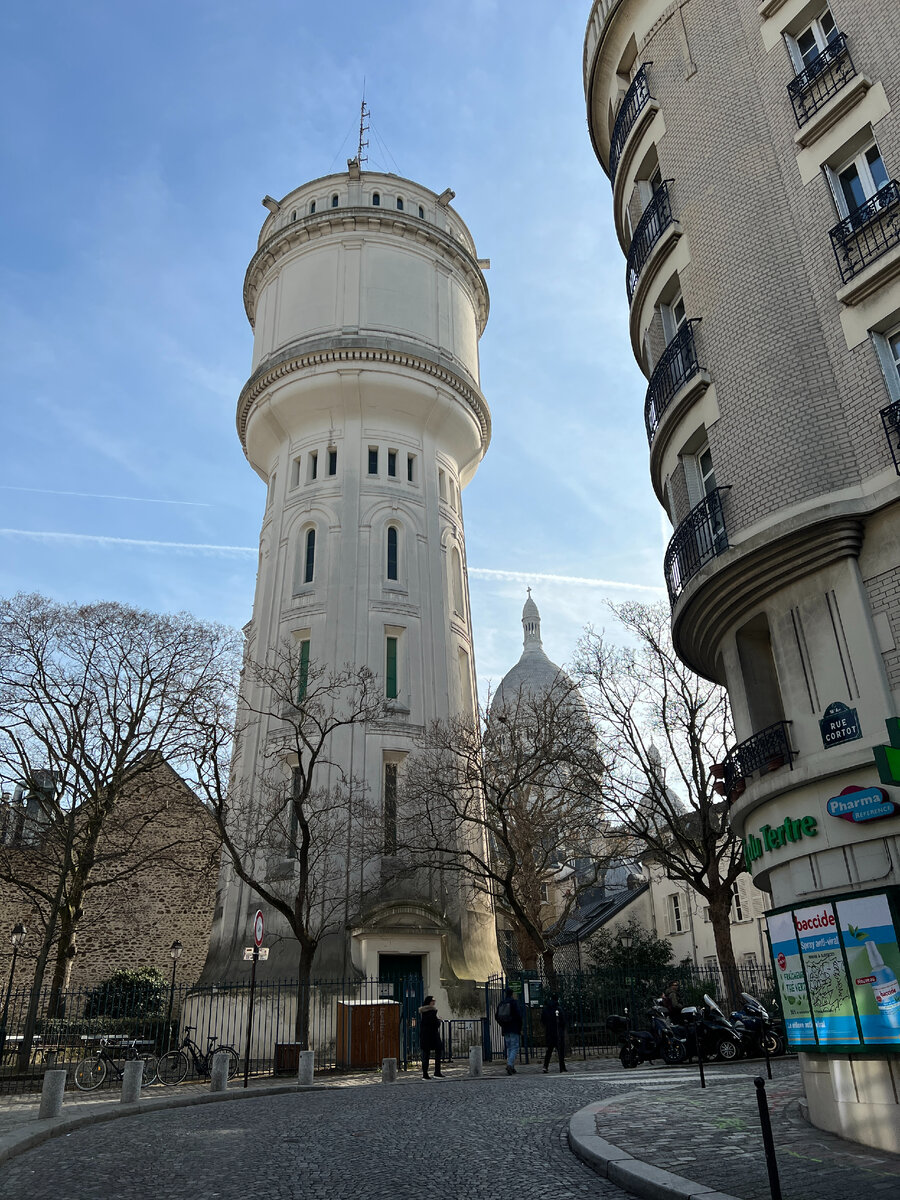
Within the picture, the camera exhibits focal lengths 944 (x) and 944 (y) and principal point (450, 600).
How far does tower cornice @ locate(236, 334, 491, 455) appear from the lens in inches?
1422

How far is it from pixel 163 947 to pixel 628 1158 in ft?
110

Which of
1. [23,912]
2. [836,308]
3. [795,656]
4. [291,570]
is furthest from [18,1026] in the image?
[836,308]

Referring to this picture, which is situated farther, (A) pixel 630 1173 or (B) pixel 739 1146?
(B) pixel 739 1146

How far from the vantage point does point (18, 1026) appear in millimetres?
27438

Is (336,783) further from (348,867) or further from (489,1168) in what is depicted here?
(489,1168)

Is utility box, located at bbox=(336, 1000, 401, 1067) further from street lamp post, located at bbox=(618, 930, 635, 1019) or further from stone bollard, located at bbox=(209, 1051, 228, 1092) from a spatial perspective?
street lamp post, located at bbox=(618, 930, 635, 1019)

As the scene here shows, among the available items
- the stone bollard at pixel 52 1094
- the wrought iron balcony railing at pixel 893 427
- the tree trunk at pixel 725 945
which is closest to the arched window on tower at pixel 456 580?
the tree trunk at pixel 725 945

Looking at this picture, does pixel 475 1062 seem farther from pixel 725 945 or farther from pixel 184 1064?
pixel 725 945

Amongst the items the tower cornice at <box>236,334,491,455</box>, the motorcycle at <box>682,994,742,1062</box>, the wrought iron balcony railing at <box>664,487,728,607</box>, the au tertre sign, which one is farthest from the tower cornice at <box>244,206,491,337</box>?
the au tertre sign

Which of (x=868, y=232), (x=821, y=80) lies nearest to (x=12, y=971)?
(x=868, y=232)

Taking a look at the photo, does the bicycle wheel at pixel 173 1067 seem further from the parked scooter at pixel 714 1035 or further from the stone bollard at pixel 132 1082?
the parked scooter at pixel 714 1035

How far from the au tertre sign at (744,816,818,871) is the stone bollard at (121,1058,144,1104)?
34.3 feet

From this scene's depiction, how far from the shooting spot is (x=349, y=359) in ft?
119

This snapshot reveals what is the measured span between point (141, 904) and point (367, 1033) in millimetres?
19189
